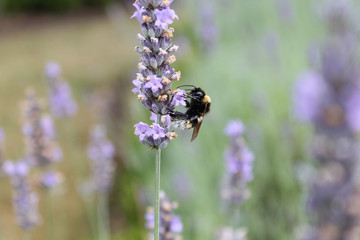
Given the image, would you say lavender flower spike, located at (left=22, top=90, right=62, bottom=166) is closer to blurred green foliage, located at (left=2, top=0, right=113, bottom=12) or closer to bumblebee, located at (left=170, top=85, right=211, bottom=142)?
bumblebee, located at (left=170, top=85, right=211, bottom=142)

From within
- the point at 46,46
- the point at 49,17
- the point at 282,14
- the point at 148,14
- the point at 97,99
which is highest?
the point at 49,17

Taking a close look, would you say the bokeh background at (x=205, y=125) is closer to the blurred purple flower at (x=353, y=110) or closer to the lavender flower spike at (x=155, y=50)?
the blurred purple flower at (x=353, y=110)

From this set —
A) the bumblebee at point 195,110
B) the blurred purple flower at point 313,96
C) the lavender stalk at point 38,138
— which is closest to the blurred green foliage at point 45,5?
the lavender stalk at point 38,138

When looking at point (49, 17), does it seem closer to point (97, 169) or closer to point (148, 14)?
point (97, 169)

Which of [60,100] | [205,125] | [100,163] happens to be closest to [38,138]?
[100,163]

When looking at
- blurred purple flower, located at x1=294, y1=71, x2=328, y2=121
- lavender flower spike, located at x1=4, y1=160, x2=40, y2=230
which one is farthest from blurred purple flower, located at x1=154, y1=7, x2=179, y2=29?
lavender flower spike, located at x1=4, y1=160, x2=40, y2=230

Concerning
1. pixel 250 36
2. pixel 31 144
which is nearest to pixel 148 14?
pixel 31 144
